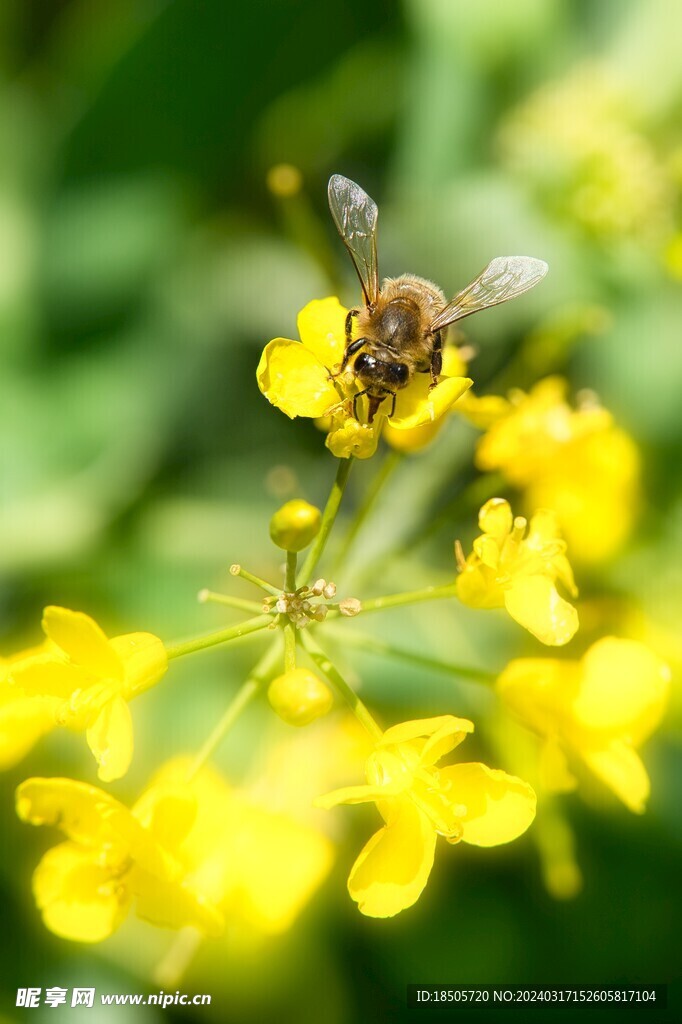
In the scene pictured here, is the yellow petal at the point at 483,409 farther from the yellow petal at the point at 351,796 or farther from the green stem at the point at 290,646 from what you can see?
the yellow petal at the point at 351,796

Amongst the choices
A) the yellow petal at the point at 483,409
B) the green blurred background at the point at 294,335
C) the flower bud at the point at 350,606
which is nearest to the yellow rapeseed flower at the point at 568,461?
the yellow petal at the point at 483,409

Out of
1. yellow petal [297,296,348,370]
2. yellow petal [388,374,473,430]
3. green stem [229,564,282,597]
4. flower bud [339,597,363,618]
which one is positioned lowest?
flower bud [339,597,363,618]

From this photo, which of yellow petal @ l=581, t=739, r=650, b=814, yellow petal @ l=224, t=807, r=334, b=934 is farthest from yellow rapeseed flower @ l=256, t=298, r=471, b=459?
yellow petal @ l=224, t=807, r=334, b=934

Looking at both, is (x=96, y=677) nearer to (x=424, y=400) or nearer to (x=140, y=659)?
(x=140, y=659)

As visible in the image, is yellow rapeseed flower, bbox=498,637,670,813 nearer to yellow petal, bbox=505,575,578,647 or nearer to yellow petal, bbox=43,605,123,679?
yellow petal, bbox=505,575,578,647

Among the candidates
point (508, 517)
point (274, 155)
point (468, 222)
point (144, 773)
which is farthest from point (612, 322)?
point (144, 773)

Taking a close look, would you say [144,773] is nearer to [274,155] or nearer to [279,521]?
[279,521]
